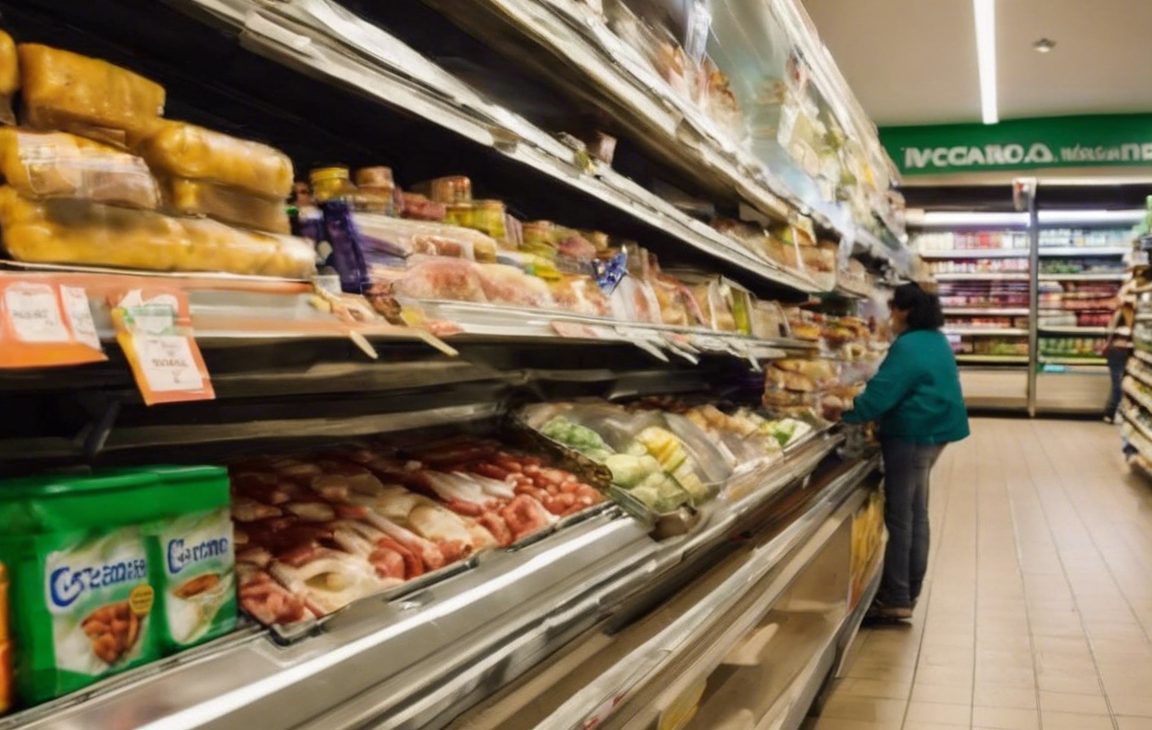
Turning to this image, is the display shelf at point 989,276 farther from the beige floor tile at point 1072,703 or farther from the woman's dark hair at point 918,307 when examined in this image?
the beige floor tile at point 1072,703

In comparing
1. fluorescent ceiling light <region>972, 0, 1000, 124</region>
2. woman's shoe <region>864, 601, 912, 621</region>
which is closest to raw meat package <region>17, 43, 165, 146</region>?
woman's shoe <region>864, 601, 912, 621</region>

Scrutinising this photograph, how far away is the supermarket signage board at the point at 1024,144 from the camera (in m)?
10.8

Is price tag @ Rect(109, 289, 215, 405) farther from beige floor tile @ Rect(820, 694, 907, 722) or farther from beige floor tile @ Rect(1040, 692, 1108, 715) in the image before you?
beige floor tile @ Rect(1040, 692, 1108, 715)

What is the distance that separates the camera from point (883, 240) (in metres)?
6.07

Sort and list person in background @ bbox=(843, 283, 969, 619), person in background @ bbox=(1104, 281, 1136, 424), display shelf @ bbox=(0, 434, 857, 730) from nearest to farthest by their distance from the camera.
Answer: display shelf @ bbox=(0, 434, 857, 730), person in background @ bbox=(843, 283, 969, 619), person in background @ bbox=(1104, 281, 1136, 424)

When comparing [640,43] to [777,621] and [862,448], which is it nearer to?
[777,621]

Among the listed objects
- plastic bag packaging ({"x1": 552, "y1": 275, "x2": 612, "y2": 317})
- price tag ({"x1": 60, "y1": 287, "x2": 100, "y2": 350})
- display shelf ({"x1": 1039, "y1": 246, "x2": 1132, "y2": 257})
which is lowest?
price tag ({"x1": 60, "y1": 287, "x2": 100, "y2": 350})

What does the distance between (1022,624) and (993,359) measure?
345 inches

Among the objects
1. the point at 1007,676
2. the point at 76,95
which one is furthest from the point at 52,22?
the point at 1007,676

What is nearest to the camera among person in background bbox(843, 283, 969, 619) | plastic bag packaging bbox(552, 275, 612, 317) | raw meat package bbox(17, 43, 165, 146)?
raw meat package bbox(17, 43, 165, 146)

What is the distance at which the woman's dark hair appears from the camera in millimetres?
4309

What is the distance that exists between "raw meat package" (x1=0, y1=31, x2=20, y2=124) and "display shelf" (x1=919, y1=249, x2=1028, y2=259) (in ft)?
42.4

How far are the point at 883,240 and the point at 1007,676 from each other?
10.2 ft

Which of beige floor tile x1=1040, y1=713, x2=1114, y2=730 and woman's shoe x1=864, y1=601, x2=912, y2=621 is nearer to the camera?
beige floor tile x1=1040, y1=713, x2=1114, y2=730
